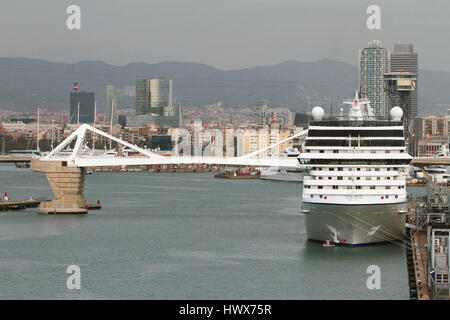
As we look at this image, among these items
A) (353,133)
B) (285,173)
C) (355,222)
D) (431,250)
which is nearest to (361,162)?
(353,133)

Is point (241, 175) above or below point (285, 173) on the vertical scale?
below

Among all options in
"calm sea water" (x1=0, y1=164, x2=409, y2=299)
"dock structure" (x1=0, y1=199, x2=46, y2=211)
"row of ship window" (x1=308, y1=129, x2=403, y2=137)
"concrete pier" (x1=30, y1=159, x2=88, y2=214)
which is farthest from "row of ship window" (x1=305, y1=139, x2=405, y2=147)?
"dock structure" (x1=0, y1=199, x2=46, y2=211)

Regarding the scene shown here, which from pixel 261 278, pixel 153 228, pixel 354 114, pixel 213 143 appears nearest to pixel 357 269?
pixel 261 278

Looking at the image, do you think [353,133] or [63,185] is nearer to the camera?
[353,133]

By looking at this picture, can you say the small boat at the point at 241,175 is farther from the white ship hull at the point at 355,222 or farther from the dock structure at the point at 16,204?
the white ship hull at the point at 355,222

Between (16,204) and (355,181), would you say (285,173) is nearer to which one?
(16,204)

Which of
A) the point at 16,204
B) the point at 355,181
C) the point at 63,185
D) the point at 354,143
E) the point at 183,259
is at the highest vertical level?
the point at 354,143

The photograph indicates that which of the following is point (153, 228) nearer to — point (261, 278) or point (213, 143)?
point (261, 278)

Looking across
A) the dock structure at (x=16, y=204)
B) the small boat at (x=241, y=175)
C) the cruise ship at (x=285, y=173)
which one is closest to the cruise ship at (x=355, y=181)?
the dock structure at (x=16, y=204)
